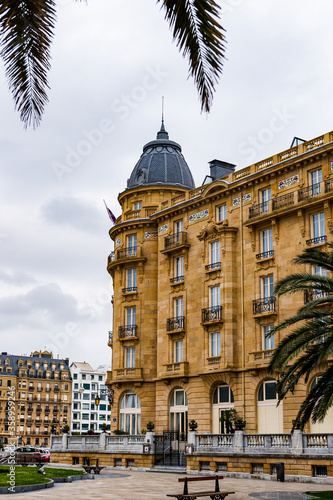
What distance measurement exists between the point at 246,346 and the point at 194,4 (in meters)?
32.7

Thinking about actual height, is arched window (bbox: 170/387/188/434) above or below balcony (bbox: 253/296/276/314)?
below

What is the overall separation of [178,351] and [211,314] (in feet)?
14.6

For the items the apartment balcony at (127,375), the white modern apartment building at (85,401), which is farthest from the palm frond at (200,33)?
the white modern apartment building at (85,401)

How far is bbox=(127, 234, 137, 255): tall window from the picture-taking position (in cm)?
4878

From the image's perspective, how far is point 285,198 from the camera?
3825 cm

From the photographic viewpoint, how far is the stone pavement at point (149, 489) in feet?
67.1

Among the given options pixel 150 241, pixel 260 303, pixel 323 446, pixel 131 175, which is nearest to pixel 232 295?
pixel 260 303

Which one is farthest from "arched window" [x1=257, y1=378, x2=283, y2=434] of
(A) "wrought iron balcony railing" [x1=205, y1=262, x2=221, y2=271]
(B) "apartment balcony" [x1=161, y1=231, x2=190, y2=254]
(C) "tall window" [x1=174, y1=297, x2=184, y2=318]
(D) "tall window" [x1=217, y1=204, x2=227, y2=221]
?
(B) "apartment balcony" [x1=161, y1=231, x2=190, y2=254]

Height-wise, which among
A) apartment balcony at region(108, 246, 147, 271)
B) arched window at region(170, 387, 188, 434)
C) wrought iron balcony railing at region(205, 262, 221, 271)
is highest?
apartment balcony at region(108, 246, 147, 271)

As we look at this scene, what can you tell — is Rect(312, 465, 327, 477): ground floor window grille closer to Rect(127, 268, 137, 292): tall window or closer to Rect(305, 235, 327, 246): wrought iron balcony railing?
Rect(305, 235, 327, 246): wrought iron balcony railing

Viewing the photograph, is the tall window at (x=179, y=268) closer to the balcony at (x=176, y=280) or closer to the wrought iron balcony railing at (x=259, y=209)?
the balcony at (x=176, y=280)

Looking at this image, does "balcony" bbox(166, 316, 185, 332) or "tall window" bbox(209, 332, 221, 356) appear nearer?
"tall window" bbox(209, 332, 221, 356)

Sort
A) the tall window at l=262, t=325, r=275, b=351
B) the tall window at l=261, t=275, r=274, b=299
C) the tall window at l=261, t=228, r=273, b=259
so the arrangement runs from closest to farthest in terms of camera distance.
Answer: the tall window at l=262, t=325, r=275, b=351 < the tall window at l=261, t=275, r=274, b=299 < the tall window at l=261, t=228, r=273, b=259

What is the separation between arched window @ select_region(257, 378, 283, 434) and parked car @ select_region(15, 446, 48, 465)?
14.8 meters
